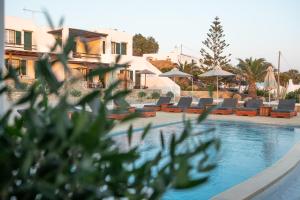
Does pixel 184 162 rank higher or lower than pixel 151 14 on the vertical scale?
lower

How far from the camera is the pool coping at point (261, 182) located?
16.4 feet

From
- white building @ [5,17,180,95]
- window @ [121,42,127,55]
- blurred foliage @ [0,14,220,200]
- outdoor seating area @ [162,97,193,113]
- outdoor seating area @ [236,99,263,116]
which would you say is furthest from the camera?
window @ [121,42,127,55]

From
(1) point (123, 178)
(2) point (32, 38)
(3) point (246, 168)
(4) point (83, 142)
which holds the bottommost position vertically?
(3) point (246, 168)

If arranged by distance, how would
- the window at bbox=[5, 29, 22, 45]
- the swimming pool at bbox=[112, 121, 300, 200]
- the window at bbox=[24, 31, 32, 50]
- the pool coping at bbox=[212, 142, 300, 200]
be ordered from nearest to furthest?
1. the pool coping at bbox=[212, 142, 300, 200]
2. the swimming pool at bbox=[112, 121, 300, 200]
3. the window at bbox=[5, 29, 22, 45]
4. the window at bbox=[24, 31, 32, 50]

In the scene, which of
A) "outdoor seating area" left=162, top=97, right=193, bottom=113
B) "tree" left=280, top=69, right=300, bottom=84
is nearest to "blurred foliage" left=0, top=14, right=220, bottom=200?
"outdoor seating area" left=162, top=97, right=193, bottom=113

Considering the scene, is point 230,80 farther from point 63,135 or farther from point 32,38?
point 63,135

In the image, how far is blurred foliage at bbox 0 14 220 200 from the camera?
92cm

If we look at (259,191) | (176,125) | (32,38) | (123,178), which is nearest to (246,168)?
(259,191)

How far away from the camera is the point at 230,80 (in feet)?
141

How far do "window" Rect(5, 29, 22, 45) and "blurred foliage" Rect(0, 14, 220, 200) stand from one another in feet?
100

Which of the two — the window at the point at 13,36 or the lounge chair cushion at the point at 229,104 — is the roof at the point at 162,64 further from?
the lounge chair cushion at the point at 229,104

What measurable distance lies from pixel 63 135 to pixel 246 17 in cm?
A: 2534

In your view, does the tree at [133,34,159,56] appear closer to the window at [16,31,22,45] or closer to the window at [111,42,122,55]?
the window at [111,42,122,55]

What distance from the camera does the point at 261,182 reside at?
5.92m
